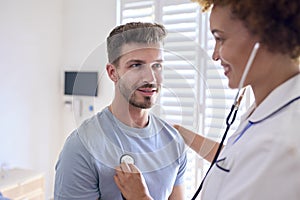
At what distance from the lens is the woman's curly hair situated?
60cm

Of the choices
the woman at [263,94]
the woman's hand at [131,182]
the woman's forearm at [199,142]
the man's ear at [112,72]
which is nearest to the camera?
the woman at [263,94]

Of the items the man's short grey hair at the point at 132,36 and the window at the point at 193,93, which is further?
the window at the point at 193,93

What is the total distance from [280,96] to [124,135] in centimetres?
52

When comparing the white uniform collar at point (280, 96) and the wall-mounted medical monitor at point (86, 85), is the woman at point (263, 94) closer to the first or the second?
the white uniform collar at point (280, 96)

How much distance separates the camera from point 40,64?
3039mm

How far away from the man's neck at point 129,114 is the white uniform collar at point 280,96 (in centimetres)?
48

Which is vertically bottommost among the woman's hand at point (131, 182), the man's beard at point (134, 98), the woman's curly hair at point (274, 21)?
the woman's hand at point (131, 182)

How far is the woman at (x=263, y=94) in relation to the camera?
57cm

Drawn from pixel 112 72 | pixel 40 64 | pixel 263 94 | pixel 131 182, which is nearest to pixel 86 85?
pixel 112 72

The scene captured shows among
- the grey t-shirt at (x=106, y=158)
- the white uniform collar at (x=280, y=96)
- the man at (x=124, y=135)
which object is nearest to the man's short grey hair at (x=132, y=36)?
the man at (x=124, y=135)

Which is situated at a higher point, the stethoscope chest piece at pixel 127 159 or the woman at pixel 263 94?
the woman at pixel 263 94

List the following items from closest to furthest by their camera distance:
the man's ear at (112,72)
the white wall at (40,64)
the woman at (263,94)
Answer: the woman at (263,94), the man's ear at (112,72), the white wall at (40,64)

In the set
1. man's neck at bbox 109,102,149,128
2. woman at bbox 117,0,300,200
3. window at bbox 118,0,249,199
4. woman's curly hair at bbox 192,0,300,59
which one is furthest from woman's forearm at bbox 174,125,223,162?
woman's curly hair at bbox 192,0,300,59

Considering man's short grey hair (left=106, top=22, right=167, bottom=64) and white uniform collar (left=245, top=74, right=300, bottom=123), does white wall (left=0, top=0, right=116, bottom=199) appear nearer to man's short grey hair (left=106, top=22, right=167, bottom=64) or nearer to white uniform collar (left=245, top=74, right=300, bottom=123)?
man's short grey hair (left=106, top=22, right=167, bottom=64)
